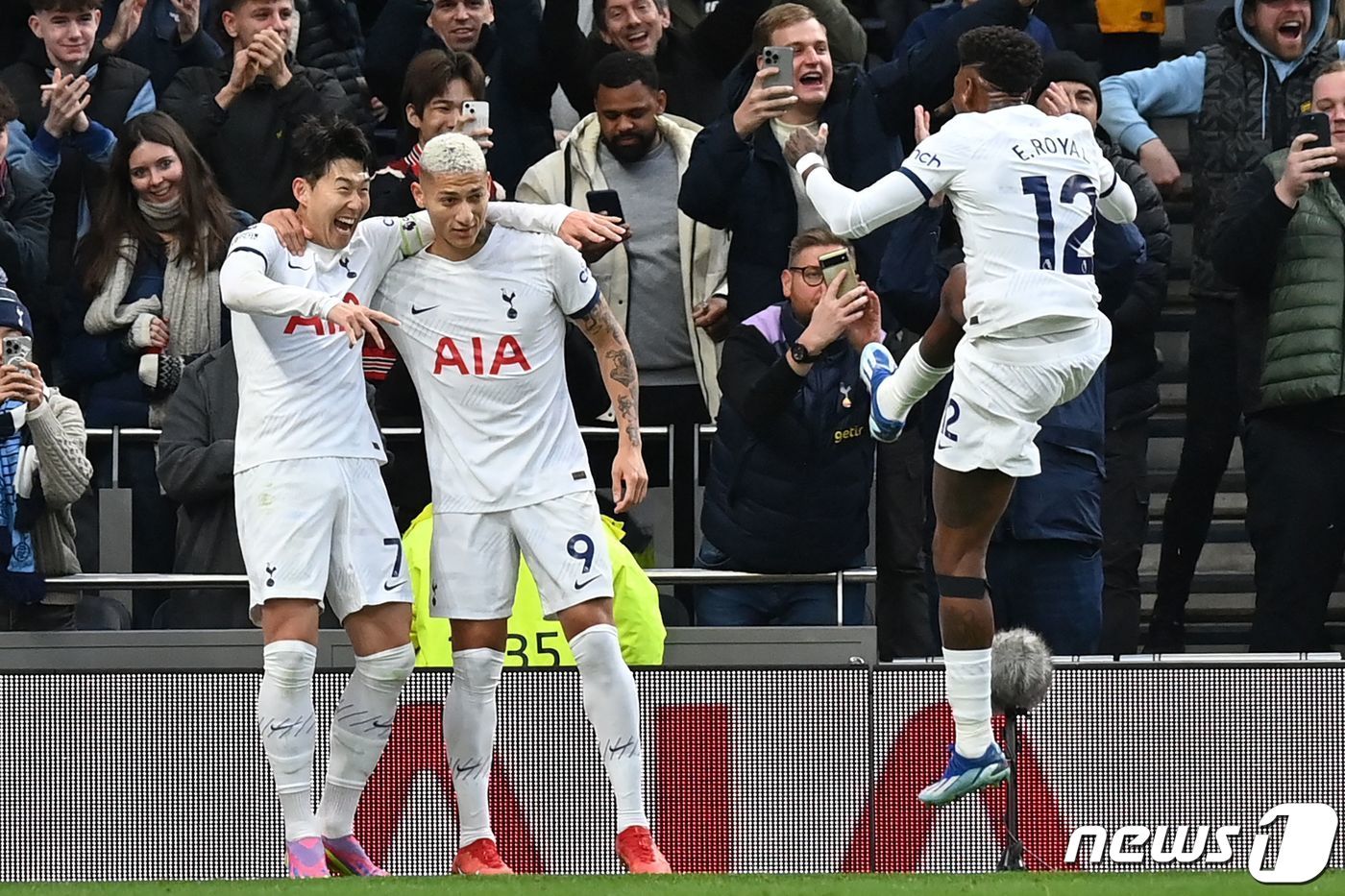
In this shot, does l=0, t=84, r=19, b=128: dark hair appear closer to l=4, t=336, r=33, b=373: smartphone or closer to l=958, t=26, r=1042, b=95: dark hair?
l=4, t=336, r=33, b=373: smartphone

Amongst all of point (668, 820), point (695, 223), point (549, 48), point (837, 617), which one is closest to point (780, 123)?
point (695, 223)

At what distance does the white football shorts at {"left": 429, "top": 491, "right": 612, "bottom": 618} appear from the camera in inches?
321

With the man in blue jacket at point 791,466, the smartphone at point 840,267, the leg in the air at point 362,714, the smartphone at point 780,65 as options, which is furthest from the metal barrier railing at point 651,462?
the leg in the air at point 362,714

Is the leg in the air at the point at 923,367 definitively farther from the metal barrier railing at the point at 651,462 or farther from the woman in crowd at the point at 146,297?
the woman in crowd at the point at 146,297

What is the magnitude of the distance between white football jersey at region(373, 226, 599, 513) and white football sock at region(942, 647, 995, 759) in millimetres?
1411

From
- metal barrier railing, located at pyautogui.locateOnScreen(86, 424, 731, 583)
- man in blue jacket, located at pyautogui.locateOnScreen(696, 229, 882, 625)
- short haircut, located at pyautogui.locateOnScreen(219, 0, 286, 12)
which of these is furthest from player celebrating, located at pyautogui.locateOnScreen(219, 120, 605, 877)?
short haircut, located at pyautogui.locateOnScreen(219, 0, 286, 12)

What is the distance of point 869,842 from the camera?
8.46 m

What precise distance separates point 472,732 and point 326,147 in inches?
78.8

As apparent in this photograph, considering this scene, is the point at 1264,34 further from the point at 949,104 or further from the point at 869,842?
the point at 869,842

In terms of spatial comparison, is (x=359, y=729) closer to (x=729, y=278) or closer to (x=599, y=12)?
(x=729, y=278)

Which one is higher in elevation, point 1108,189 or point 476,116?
point 476,116

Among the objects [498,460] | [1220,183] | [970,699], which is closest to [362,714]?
[498,460]

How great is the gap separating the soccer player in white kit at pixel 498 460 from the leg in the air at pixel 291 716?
477 millimetres

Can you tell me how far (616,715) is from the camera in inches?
316
